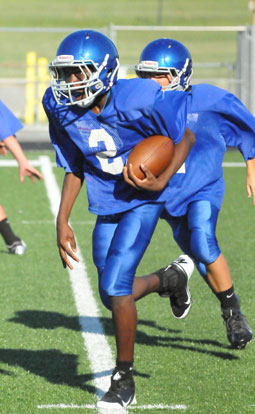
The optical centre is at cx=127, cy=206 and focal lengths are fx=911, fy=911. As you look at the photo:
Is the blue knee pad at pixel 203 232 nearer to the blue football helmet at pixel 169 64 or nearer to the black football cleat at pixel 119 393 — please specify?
the blue football helmet at pixel 169 64

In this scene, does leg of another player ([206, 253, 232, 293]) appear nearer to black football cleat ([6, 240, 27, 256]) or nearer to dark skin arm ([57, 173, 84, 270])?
dark skin arm ([57, 173, 84, 270])

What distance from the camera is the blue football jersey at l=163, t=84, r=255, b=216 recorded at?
4953 millimetres

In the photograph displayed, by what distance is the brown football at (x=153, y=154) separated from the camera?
13.4 ft

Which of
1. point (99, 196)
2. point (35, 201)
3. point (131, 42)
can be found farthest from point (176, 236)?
point (131, 42)

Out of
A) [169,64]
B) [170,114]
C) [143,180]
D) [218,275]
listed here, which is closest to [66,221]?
[143,180]

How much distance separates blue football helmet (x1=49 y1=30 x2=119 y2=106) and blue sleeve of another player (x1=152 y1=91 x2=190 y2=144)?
0.79 ft

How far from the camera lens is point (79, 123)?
4.18 meters

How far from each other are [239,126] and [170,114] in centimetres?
105

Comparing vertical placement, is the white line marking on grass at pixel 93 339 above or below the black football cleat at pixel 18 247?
above

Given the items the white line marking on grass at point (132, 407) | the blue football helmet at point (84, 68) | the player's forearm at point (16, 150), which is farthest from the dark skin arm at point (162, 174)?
the player's forearm at point (16, 150)

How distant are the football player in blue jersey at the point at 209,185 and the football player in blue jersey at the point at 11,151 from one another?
0.92 metres

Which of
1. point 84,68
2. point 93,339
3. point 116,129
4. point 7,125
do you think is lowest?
point 93,339

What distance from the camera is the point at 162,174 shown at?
420 cm

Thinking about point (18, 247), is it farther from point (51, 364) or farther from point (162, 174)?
point (162, 174)
